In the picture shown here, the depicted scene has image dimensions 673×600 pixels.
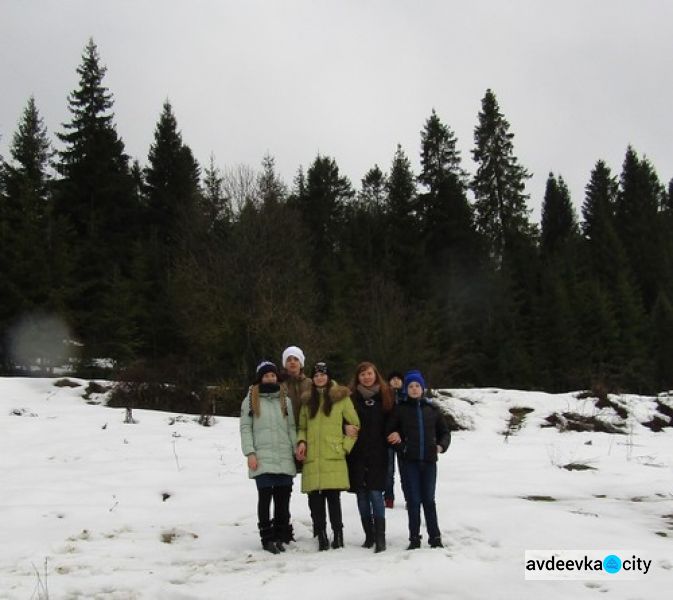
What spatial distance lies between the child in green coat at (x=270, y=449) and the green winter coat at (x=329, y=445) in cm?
20

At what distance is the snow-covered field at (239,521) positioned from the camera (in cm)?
445

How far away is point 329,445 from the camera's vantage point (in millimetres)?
5621

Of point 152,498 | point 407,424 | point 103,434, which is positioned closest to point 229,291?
point 103,434

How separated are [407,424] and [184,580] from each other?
7.62 feet

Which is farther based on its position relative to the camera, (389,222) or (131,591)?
(389,222)

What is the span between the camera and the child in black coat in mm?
5500

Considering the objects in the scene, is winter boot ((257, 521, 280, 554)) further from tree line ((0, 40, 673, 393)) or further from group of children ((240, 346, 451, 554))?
tree line ((0, 40, 673, 393))

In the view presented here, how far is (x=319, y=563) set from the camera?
4.99m

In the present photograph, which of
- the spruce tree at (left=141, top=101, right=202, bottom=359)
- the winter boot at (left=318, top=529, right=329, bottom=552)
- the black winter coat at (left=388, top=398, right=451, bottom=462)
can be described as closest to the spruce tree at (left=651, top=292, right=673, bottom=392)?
the spruce tree at (left=141, top=101, right=202, bottom=359)

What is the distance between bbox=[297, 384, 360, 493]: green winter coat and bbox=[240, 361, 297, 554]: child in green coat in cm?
20

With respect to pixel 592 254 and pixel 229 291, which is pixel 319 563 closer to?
pixel 229 291

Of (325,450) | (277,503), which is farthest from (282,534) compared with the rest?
(325,450)

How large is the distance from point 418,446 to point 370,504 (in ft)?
2.45

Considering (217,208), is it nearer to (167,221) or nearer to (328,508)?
(167,221)
